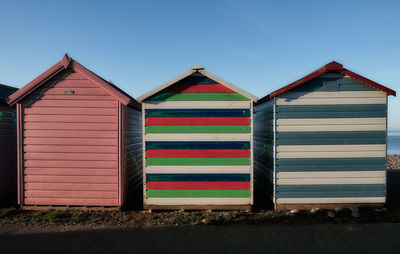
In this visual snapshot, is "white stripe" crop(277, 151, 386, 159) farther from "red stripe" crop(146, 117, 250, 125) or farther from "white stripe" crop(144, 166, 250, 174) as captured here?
"red stripe" crop(146, 117, 250, 125)

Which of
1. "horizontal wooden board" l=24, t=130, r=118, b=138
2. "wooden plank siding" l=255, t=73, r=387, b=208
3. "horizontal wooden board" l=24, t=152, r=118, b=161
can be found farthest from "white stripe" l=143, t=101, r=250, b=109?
"horizontal wooden board" l=24, t=152, r=118, b=161

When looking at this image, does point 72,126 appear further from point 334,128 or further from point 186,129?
point 334,128

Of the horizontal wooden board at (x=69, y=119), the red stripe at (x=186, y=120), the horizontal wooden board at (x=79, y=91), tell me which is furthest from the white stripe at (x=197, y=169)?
the horizontal wooden board at (x=79, y=91)

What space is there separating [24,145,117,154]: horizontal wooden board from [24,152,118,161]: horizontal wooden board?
91 millimetres

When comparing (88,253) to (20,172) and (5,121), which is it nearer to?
(20,172)

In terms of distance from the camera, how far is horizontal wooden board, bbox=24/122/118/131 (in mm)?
6254

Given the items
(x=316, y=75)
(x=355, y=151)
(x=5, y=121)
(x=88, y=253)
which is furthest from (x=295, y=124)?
(x=5, y=121)

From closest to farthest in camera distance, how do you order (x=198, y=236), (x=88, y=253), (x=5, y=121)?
(x=88, y=253)
(x=198, y=236)
(x=5, y=121)

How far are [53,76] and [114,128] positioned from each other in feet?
7.92

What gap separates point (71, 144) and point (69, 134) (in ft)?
1.00

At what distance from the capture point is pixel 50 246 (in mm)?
4406

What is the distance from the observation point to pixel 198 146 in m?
6.10

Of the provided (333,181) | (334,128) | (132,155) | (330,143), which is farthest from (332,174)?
(132,155)

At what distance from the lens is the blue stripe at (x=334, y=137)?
613 centimetres
